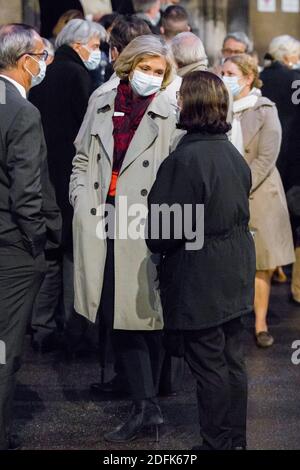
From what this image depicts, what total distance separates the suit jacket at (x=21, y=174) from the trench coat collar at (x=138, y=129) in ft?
1.92

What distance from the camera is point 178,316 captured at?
6.13 m

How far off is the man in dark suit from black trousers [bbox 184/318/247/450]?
2.70 feet

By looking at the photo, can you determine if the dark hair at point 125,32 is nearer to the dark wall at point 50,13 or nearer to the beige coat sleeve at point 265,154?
the beige coat sleeve at point 265,154

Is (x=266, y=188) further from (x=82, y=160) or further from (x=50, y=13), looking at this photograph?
(x=50, y=13)

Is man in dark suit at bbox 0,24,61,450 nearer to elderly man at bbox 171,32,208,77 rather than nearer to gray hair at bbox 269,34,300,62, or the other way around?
elderly man at bbox 171,32,208,77

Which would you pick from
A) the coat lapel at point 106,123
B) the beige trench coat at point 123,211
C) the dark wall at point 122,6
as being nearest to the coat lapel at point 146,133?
the beige trench coat at point 123,211

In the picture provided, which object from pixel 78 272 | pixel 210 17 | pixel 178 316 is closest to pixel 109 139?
pixel 78 272

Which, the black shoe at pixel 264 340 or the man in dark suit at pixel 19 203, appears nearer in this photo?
the man in dark suit at pixel 19 203

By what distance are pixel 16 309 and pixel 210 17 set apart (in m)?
11.1

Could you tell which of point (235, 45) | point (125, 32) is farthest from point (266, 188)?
point (235, 45)

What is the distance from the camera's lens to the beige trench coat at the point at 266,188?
343 inches

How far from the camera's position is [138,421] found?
682cm

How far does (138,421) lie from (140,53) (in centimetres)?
191

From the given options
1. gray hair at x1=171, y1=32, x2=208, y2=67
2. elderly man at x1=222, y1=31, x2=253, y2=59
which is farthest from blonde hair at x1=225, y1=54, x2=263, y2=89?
elderly man at x1=222, y1=31, x2=253, y2=59
